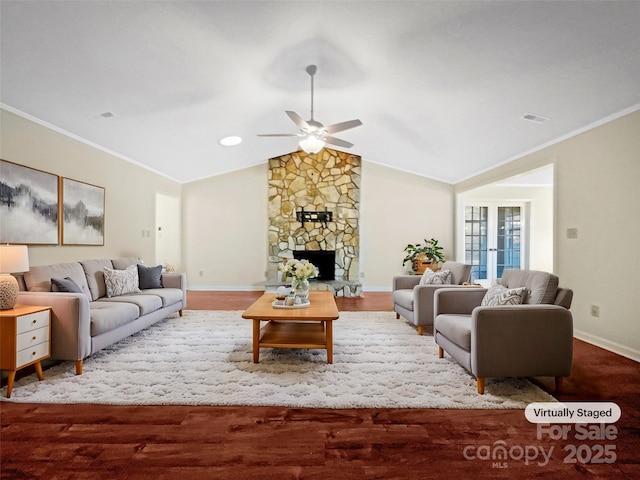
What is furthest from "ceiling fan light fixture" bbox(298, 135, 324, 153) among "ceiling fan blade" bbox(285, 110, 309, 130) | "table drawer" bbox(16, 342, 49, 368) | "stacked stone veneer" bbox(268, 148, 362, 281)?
"stacked stone veneer" bbox(268, 148, 362, 281)

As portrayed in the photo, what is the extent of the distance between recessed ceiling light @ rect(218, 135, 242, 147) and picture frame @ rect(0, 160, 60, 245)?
8.25 ft

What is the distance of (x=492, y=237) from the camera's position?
783 centimetres

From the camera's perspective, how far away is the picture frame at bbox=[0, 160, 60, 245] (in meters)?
3.25

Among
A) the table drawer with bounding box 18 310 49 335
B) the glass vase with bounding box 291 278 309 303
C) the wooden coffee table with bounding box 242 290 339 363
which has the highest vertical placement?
the glass vase with bounding box 291 278 309 303

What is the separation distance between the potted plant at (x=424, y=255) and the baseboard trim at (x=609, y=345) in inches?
130

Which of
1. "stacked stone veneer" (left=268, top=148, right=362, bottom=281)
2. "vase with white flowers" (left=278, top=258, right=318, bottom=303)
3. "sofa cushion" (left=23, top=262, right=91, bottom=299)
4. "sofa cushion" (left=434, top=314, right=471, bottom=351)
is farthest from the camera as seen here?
"stacked stone veneer" (left=268, top=148, right=362, bottom=281)

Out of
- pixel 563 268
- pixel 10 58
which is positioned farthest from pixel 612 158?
pixel 10 58

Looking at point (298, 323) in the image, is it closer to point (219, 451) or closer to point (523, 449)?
point (219, 451)

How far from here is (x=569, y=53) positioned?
2803 millimetres

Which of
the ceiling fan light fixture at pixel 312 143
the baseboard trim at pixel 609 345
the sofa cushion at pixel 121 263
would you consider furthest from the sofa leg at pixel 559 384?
the sofa cushion at pixel 121 263

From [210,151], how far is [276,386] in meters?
4.77

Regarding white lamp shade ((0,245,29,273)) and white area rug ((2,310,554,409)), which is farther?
white lamp shade ((0,245,29,273))

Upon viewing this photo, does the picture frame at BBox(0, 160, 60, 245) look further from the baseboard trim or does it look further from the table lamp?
the baseboard trim

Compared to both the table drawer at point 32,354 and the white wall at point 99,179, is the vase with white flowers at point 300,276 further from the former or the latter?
the white wall at point 99,179
